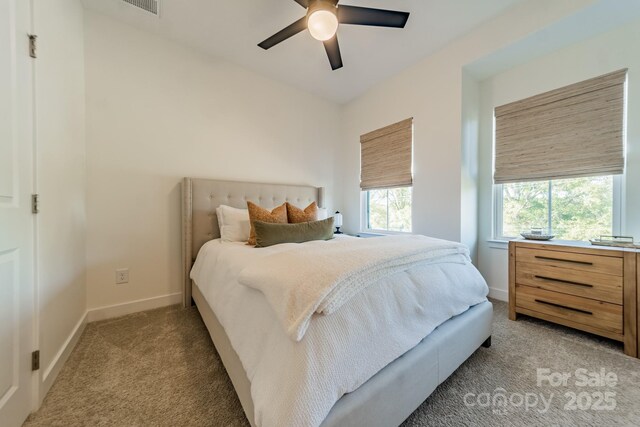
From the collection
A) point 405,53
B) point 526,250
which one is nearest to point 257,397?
point 526,250

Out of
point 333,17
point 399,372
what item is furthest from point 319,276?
point 333,17

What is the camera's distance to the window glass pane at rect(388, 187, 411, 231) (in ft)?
9.84

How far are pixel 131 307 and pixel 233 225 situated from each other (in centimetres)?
119

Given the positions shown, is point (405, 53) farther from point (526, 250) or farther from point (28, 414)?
point (28, 414)

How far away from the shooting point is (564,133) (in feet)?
6.81

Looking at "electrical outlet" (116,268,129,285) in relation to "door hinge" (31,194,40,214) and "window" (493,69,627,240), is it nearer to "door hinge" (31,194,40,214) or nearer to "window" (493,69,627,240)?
"door hinge" (31,194,40,214)

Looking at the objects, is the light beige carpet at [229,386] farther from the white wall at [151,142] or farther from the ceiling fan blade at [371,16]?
the ceiling fan blade at [371,16]

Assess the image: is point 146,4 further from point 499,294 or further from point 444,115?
point 499,294

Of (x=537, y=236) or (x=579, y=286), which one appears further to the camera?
(x=537, y=236)

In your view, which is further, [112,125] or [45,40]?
[112,125]

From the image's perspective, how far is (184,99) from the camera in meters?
2.42

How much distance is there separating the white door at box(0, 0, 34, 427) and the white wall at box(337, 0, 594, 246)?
3.06m

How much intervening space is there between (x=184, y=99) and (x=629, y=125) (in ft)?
12.9

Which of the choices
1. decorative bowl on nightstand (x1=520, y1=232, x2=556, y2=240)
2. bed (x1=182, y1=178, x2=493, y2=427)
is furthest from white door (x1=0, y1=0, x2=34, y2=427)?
decorative bowl on nightstand (x1=520, y1=232, x2=556, y2=240)
